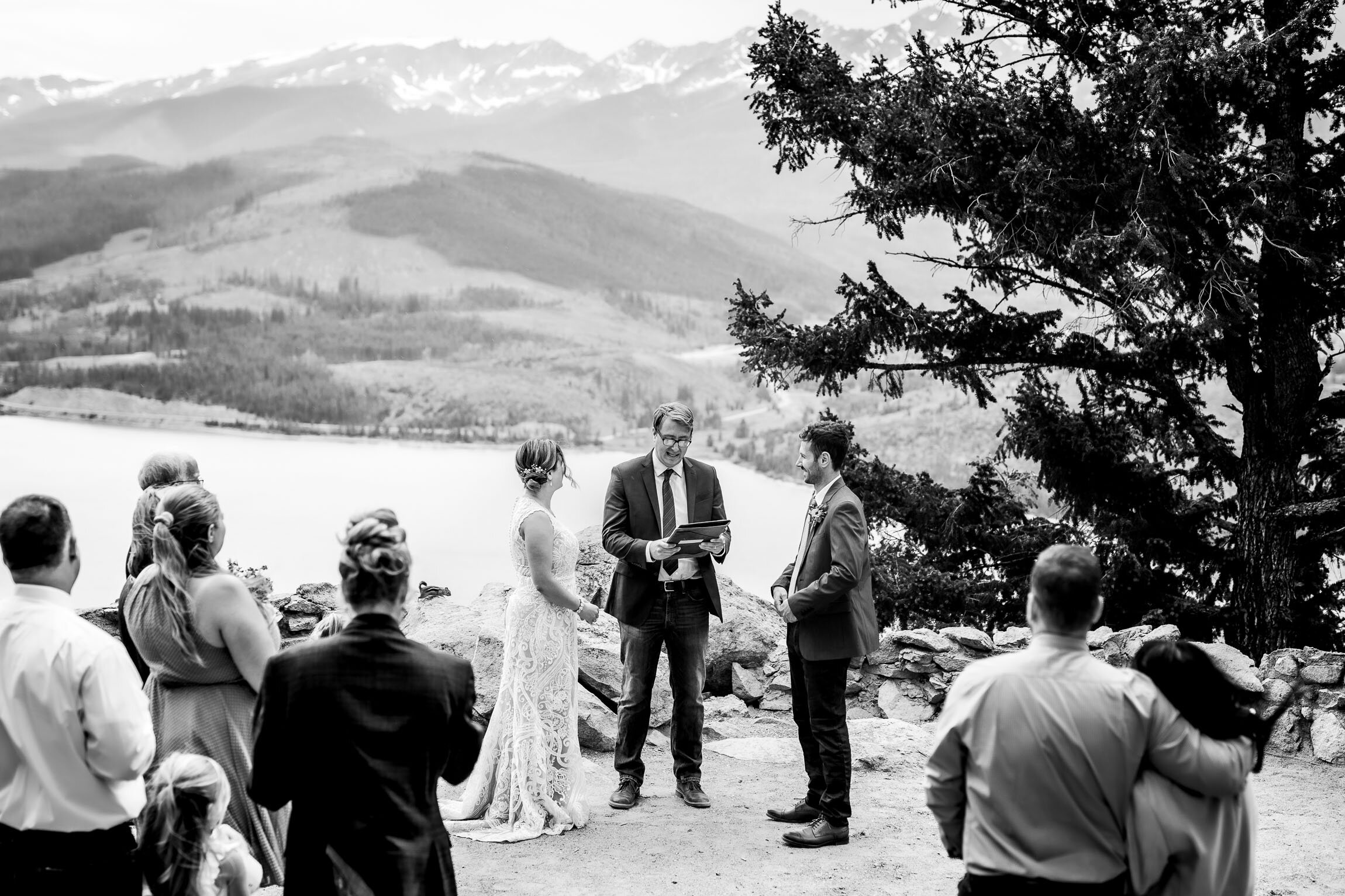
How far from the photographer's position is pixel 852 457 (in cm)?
1119

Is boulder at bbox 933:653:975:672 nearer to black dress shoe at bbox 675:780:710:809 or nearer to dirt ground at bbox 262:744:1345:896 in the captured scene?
dirt ground at bbox 262:744:1345:896

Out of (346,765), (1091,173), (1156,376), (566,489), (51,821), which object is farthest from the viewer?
(566,489)

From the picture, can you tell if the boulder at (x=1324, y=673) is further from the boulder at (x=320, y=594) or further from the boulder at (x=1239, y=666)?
the boulder at (x=320, y=594)

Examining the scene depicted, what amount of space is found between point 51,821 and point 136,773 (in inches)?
9.5

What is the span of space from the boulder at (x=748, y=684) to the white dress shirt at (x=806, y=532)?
3.48 meters

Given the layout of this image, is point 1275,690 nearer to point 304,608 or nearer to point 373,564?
point 304,608

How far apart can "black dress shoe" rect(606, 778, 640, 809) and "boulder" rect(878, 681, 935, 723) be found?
9.81 ft

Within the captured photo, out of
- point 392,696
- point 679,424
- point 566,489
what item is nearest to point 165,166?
point 566,489

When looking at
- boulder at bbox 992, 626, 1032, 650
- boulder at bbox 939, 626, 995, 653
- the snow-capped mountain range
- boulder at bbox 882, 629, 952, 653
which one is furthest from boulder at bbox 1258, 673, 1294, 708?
the snow-capped mountain range

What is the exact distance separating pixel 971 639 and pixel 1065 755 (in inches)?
239

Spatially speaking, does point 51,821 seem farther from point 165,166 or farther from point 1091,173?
point 165,166

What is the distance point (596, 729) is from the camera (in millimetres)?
7168

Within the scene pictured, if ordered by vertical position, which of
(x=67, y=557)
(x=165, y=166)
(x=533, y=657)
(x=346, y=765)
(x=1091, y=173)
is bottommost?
(x=533, y=657)

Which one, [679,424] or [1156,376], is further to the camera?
[1156,376]
